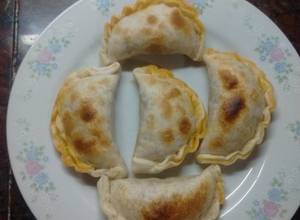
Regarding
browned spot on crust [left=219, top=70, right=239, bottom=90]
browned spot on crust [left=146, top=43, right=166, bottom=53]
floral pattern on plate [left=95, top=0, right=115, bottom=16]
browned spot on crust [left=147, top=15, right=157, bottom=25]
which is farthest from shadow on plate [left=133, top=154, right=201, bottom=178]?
floral pattern on plate [left=95, top=0, right=115, bottom=16]

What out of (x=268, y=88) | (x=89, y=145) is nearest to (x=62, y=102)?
(x=89, y=145)

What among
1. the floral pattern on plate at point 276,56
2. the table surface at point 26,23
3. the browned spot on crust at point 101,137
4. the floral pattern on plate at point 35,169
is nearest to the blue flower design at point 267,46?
the floral pattern on plate at point 276,56

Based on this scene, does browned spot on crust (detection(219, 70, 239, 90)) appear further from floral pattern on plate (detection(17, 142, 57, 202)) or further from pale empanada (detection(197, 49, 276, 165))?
floral pattern on plate (detection(17, 142, 57, 202))

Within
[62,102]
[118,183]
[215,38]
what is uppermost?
[215,38]

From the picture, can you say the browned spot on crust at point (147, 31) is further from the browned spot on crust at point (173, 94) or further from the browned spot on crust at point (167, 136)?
the browned spot on crust at point (167, 136)

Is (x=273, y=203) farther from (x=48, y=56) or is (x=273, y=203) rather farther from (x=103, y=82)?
(x=48, y=56)

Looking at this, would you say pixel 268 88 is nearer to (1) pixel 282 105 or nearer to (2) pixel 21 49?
(1) pixel 282 105

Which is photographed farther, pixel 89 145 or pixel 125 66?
pixel 125 66
